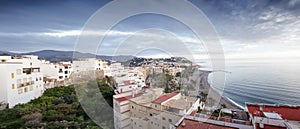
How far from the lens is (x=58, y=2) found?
666 centimetres

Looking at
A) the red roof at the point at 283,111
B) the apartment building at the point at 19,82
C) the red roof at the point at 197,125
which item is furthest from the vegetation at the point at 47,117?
the red roof at the point at 283,111

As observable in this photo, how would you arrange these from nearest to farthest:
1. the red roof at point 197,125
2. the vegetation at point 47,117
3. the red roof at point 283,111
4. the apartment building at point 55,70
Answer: the red roof at point 197,125 < the red roof at point 283,111 < the vegetation at point 47,117 < the apartment building at point 55,70

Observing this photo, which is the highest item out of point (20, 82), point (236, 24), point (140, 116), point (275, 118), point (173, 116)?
point (236, 24)

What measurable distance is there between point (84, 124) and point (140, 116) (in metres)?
2.08

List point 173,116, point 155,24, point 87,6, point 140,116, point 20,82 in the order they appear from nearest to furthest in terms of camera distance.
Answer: point 173,116
point 140,116
point 87,6
point 20,82
point 155,24

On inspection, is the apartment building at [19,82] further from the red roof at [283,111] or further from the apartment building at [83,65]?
the red roof at [283,111]

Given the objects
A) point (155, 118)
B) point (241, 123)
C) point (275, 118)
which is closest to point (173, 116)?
point (155, 118)

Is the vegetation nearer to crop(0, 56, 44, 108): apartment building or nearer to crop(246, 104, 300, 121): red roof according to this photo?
crop(0, 56, 44, 108): apartment building

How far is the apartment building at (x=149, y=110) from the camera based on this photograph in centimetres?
531

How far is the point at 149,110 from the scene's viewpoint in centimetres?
607

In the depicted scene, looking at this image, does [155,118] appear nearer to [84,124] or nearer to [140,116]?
[140,116]

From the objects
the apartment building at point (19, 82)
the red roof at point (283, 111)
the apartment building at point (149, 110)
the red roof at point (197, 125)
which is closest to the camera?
the red roof at point (197, 125)

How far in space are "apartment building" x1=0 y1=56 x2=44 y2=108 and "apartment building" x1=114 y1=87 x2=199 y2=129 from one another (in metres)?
4.51

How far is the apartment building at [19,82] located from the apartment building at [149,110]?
451 centimetres
